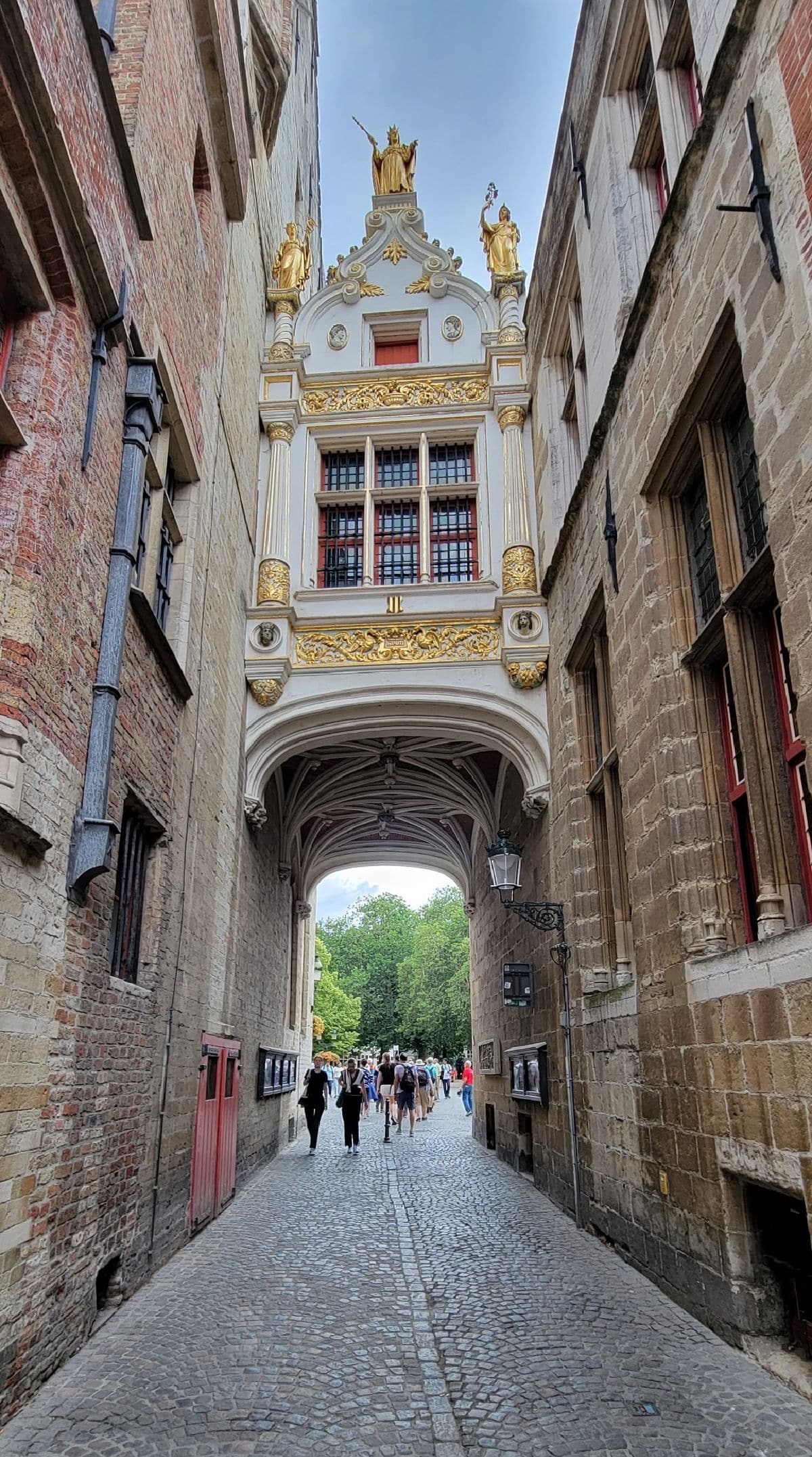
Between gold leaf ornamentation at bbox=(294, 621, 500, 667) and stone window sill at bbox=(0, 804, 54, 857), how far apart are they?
701 cm

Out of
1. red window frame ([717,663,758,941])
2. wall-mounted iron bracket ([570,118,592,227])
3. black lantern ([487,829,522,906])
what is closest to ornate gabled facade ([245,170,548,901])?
black lantern ([487,829,522,906])

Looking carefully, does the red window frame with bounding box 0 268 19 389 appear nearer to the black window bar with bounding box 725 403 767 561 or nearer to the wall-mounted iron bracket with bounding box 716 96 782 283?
the wall-mounted iron bracket with bounding box 716 96 782 283

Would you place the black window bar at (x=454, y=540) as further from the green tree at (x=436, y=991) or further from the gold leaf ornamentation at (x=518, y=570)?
the green tree at (x=436, y=991)

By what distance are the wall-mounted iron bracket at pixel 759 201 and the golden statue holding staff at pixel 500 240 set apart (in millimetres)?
8830

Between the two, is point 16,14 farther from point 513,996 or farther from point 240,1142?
point 240,1142

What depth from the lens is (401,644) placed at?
1114 centimetres

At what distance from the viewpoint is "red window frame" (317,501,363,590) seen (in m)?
12.0

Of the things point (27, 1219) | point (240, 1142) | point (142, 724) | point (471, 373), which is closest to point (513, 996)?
point (240, 1142)

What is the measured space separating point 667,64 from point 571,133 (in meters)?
2.57

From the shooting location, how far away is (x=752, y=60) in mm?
4645

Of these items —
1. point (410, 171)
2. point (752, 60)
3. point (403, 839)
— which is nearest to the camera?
point (752, 60)

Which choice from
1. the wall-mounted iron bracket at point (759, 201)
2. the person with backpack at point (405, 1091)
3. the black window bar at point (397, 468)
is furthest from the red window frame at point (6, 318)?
the person with backpack at point (405, 1091)

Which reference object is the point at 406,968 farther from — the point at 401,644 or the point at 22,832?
the point at 22,832

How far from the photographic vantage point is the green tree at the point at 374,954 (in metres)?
51.7
